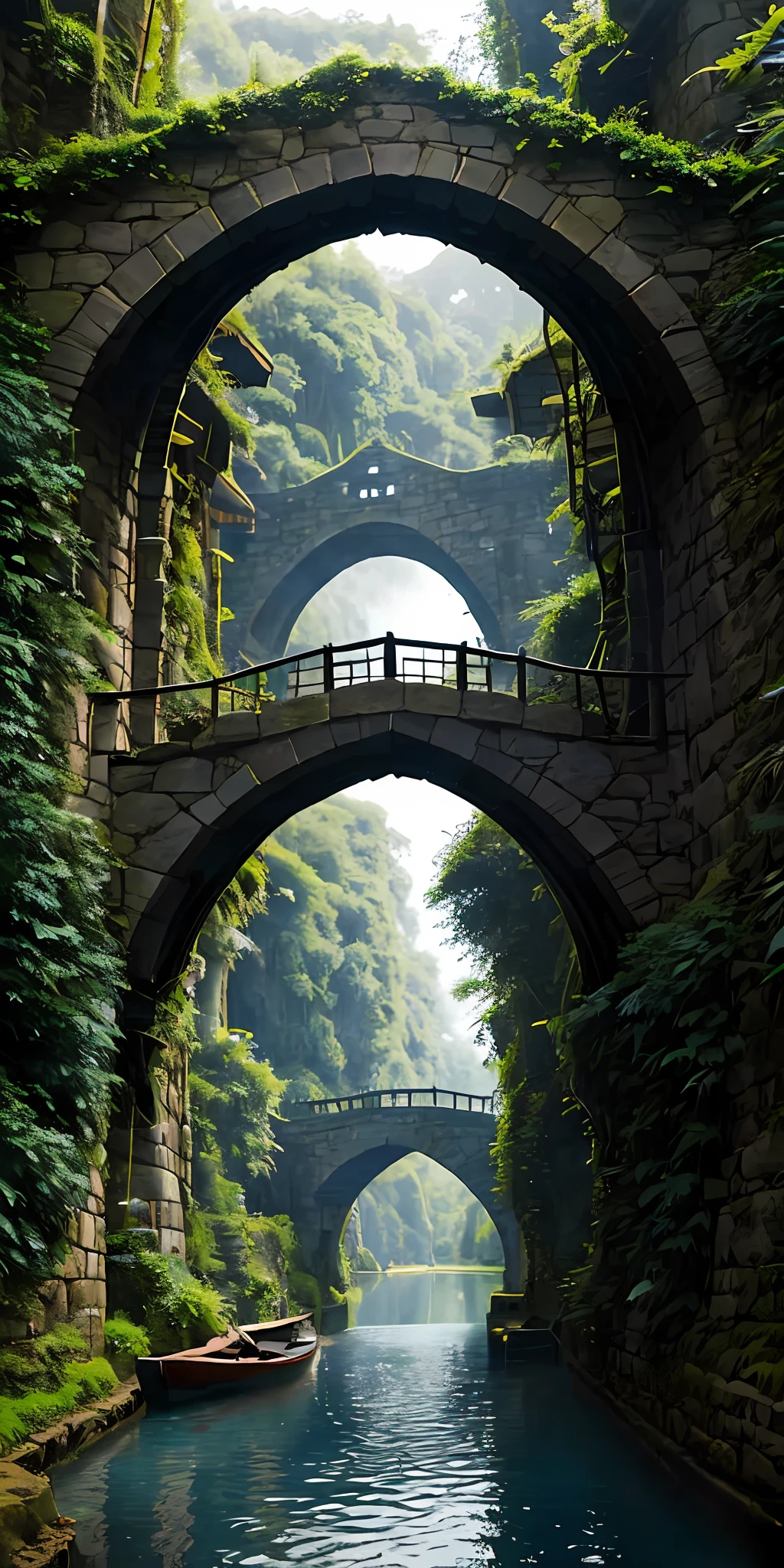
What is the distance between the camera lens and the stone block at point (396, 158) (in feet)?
37.7

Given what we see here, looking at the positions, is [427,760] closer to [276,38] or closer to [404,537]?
[404,537]

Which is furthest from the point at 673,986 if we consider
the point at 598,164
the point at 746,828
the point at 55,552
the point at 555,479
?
the point at 555,479

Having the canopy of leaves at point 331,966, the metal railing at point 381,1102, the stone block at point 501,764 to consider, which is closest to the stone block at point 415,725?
the stone block at point 501,764

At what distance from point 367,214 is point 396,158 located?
0.70 metres

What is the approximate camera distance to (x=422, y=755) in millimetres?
11492

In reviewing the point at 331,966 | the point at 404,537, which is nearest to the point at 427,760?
the point at 404,537

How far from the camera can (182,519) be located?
1458 cm

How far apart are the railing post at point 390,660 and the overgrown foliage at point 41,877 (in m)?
2.43

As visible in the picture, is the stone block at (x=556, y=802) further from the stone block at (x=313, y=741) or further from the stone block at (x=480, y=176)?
the stone block at (x=480, y=176)

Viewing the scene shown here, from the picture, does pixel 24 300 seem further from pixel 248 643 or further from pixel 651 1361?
pixel 248 643

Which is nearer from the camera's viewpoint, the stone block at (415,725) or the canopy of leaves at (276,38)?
the stone block at (415,725)

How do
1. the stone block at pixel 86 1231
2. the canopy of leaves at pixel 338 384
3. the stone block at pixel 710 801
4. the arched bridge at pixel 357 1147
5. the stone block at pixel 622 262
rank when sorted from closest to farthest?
the stone block at pixel 86 1231 < the stone block at pixel 710 801 < the stone block at pixel 622 262 < the arched bridge at pixel 357 1147 < the canopy of leaves at pixel 338 384

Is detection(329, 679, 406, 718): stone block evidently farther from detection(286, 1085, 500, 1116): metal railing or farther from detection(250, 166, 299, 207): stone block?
detection(286, 1085, 500, 1116): metal railing

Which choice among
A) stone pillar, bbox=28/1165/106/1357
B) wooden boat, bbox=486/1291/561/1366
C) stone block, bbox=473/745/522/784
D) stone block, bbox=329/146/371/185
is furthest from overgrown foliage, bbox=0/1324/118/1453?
stone block, bbox=329/146/371/185
